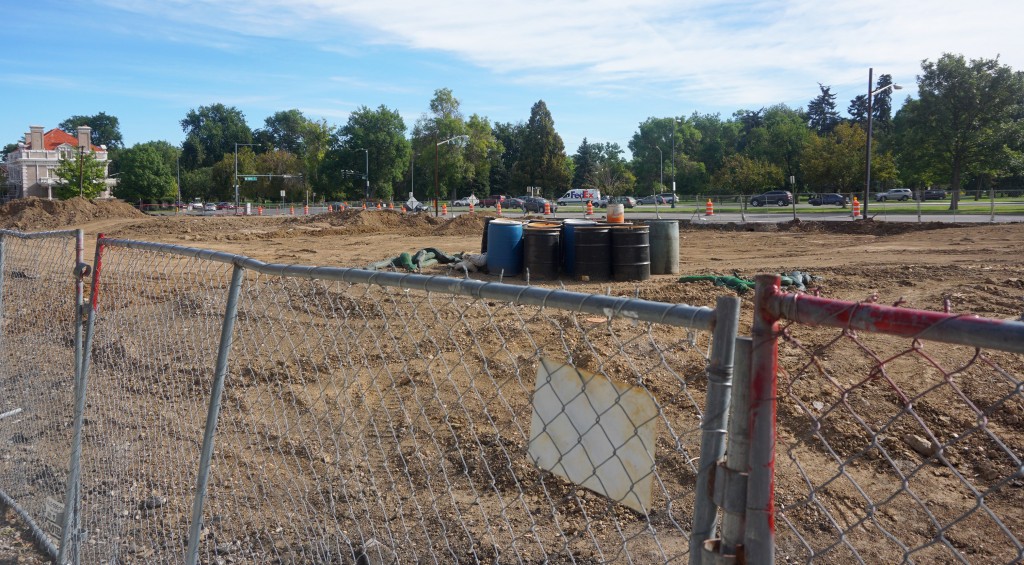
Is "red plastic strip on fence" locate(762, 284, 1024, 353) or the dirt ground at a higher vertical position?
"red plastic strip on fence" locate(762, 284, 1024, 353)

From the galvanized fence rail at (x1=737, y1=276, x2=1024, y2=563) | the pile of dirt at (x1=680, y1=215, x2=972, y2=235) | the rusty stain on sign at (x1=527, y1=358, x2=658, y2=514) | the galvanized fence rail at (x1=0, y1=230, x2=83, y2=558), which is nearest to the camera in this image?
the galvanized fence rail at (x1=737, y1=276, x2=1024, y2=563)

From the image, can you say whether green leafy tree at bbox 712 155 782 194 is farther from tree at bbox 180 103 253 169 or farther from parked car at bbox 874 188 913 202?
tree at bbox 180 103 253 169

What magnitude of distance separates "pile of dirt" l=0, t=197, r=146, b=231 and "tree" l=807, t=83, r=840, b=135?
10464cm

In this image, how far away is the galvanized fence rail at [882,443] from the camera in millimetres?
1325

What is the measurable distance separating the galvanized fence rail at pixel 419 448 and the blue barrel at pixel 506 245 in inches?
223

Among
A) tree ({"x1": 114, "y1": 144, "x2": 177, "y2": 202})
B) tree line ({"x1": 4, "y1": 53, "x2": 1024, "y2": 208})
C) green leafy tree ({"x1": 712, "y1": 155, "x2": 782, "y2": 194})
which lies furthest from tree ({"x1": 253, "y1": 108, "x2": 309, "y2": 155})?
green leafy tree ({"x1": 712, "y1": 155, "x2": 782, "y2": 194})

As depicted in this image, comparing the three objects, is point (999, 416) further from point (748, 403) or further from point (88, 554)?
point (88, 554)

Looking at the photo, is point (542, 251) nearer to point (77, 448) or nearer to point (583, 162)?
point (77, 448)

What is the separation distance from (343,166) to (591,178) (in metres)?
31.0

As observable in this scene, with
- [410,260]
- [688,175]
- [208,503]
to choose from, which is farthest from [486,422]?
[688,175]

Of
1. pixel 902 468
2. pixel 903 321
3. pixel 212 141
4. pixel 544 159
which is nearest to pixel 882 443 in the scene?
pixel 902 468

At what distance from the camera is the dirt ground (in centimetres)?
627

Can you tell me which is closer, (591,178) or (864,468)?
(864,468)

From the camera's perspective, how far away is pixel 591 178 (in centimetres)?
9825
